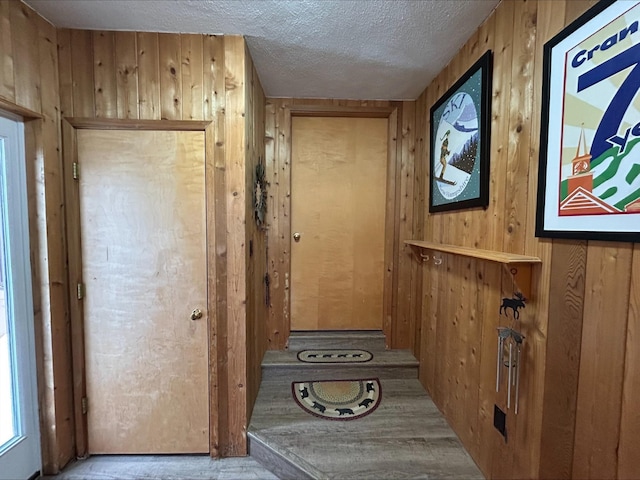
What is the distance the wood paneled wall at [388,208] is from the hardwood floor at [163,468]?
936mm

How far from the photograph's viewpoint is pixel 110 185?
1.60m

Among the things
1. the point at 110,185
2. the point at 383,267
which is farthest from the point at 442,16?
the point at 110,185

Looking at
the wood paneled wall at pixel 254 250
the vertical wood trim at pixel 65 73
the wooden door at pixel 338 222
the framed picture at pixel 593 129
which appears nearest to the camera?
the framed picture at pixel 593 129

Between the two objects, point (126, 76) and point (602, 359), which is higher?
point (126, 76)

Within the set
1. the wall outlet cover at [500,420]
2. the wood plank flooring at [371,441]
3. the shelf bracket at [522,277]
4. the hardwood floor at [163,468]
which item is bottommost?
the hardwood floor at [163,468]

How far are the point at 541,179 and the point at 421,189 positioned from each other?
1.21 metres

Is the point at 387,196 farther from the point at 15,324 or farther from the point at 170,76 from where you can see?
the point at 15,324

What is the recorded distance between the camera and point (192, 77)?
1570mm

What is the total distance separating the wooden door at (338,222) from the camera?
252 centimetres

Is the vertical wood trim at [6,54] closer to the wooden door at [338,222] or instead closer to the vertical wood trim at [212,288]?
the vertical wood trim at [212,288]

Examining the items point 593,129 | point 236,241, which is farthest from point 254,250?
point 593,129

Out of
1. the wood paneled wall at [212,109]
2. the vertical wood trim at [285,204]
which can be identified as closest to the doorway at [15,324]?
the wood paneled wall at [212,109]

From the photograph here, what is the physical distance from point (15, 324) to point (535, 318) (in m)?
2.47

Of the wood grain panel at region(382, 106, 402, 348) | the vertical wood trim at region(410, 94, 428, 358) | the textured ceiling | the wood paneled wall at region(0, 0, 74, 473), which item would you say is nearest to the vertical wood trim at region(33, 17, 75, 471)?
the wood paneled wall at region(0, 0, 74, 473)
